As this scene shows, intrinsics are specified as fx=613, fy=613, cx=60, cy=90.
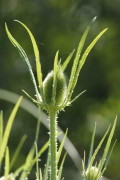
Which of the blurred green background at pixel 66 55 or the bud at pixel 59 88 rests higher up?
the blurred green background at pixel 66 55

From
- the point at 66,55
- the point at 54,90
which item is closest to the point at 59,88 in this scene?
the point at 54,90

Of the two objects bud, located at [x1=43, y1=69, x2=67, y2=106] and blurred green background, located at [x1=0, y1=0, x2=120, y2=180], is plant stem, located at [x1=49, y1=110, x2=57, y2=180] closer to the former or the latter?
bud, located at [x1=43, y1=69, x2=67, y2=106]

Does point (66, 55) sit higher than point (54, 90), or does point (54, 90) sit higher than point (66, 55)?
point (66, 55)

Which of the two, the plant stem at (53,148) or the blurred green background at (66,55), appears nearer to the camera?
the plant stem at (53,148)

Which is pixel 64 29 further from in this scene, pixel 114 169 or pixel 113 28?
pixel 114 169

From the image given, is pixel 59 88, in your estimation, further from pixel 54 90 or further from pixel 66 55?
pixel 66 55

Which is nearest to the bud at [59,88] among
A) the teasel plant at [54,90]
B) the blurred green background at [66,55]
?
the teasel plant at [54,90]

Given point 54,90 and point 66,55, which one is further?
point 66,55

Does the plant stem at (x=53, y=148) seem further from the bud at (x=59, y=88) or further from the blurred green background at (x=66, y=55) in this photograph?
the blurred green background at (x=66, y=55)

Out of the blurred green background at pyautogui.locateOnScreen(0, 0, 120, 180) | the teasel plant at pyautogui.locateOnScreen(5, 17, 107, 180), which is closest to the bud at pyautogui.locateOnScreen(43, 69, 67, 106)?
the teasel plant at pyautogui.locateOnScreen(5, 17, 107, 180)
